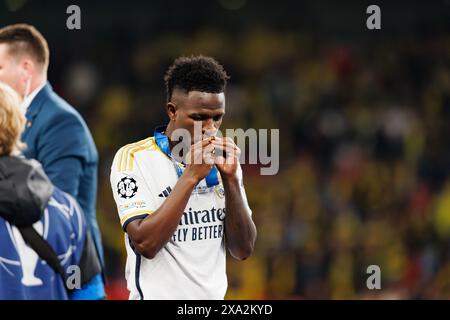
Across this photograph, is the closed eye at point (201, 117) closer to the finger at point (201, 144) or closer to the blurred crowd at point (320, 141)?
the finger at point (201, 144)

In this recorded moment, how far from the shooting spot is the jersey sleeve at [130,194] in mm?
3107

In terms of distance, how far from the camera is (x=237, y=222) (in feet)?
10.4

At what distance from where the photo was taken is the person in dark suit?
4.27 metres

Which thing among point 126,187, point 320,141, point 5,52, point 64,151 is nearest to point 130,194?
point 126,187

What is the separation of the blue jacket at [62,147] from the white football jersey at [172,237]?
1.10 m

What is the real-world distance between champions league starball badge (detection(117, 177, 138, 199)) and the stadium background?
445 cm

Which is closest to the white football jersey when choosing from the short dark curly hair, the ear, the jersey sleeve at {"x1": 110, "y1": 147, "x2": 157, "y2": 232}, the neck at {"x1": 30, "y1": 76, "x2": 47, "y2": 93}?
the jersey sleeve at {"x1": 110, "y1": 147, "x2": 157, "y2": 232}

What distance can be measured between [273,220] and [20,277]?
18.4 ft

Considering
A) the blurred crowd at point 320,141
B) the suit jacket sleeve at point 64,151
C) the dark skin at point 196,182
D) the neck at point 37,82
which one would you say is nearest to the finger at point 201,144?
the dark skin at point 196,182

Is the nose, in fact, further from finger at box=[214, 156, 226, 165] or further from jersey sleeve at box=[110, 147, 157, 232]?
jersey sleeve at box=[110, 147, 157, 232]

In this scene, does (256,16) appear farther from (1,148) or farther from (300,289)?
(1,148)

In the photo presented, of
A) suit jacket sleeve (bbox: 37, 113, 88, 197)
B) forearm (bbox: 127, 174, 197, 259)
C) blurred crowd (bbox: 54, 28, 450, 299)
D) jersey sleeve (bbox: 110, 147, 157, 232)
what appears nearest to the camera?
forearm (bbox: 127, 174, 197, 259)

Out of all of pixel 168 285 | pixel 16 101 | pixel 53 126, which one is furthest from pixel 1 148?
pixel 53 126
